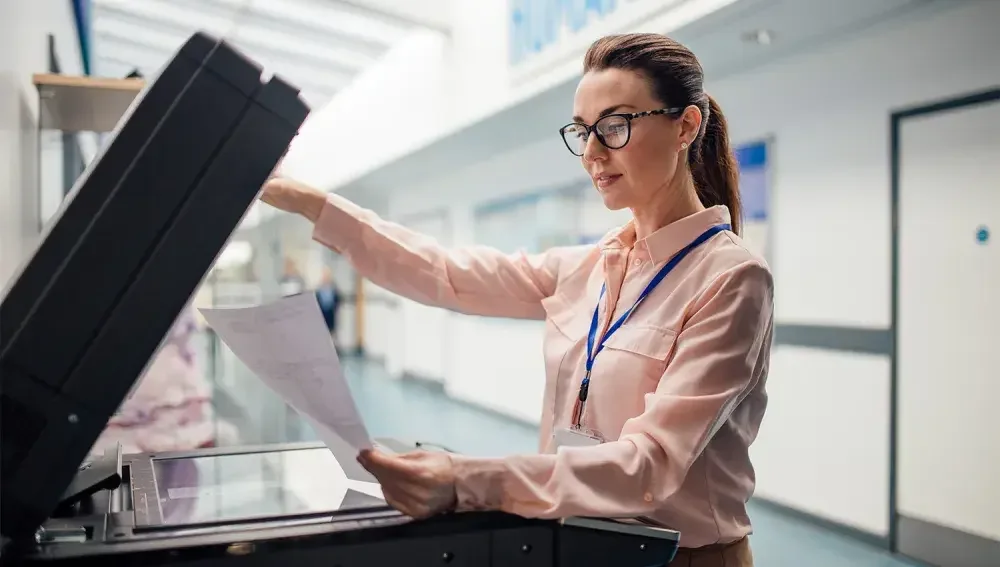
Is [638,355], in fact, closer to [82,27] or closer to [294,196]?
[294,196]

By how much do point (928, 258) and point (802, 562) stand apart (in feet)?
4.65

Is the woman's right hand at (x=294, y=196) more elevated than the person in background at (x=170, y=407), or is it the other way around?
the woman's right hand at (x=294, y=196)

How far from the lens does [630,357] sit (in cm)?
102

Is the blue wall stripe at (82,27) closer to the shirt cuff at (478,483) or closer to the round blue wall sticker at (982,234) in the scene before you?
the shirt cuff at (478,483)

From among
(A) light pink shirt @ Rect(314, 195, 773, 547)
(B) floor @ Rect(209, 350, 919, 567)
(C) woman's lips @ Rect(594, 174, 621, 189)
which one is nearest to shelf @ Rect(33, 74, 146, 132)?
→ (A) light pink shirt @ Rect(314, 195, 773, 547)

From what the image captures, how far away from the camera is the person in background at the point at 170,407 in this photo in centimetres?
249

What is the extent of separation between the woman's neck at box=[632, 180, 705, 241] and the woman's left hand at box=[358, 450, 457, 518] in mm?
582

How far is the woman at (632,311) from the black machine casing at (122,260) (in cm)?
25

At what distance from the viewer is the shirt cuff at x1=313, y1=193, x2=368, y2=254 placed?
3.97 feet

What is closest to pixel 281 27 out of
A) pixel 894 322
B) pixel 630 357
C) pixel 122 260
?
pixel 894 322

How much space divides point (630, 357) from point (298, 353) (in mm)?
489

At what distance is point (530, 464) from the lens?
79cm

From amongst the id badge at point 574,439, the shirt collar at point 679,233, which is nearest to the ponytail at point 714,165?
the shirt collar at point 679,233

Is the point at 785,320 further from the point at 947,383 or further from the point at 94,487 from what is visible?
the point at 94,487
